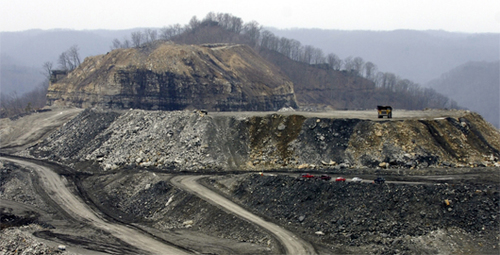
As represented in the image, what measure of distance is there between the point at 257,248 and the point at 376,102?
91741 millimetres

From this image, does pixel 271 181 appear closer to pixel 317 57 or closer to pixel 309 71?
pixel 309 71

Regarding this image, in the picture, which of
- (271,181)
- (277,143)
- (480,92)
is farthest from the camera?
Result: (480,92)

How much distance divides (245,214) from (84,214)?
42.7 feet

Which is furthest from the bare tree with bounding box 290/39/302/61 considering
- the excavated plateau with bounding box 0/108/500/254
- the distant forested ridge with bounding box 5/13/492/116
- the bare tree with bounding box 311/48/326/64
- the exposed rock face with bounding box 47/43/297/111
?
the excavated plateau with bounding box 0/108/500/254

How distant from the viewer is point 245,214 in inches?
1061

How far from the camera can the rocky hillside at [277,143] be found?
3350 centimetres

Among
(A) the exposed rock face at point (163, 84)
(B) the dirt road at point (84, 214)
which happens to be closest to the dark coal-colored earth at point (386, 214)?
(B) the dirt road at point (84, 214)

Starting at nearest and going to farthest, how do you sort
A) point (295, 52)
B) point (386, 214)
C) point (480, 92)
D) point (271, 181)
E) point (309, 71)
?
1. point (386, 214)
2. point (271, 181)
3. point (309, 71)
4. point (295, 52)
5. point (480, 92)

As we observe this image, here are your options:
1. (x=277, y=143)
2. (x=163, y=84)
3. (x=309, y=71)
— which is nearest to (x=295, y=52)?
(x=309, y=71)

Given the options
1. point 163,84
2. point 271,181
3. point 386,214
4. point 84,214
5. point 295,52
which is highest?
point 295,52

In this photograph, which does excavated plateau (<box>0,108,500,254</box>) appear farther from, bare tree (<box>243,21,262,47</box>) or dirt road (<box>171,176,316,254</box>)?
bare tree (<box>243,21,262,47</box>)

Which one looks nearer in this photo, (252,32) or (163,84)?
(163,84)

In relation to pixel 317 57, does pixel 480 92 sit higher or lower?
lower

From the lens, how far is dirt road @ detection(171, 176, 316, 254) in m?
22.5
